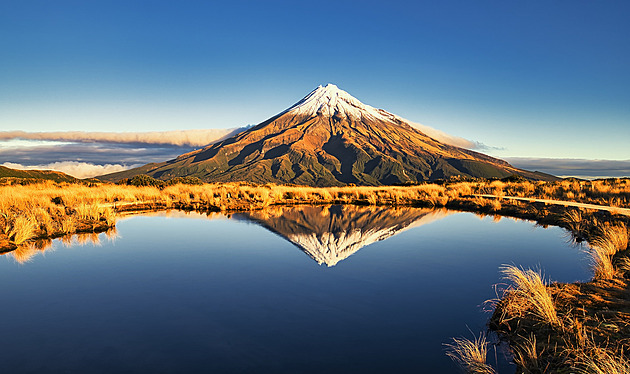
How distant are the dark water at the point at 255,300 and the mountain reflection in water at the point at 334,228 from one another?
0.19 metres

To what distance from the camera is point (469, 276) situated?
9.98 metres

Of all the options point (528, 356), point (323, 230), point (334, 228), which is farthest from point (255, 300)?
point (334, 228)

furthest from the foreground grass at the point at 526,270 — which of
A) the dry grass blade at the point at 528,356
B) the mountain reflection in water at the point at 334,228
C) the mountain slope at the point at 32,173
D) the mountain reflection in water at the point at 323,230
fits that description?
the mountain slope at the point at 32,173

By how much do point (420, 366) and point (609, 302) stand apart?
171 inches

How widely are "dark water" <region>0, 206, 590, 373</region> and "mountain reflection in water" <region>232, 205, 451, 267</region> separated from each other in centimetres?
19

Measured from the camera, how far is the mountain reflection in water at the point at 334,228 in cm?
1359

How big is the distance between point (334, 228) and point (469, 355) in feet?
43.3

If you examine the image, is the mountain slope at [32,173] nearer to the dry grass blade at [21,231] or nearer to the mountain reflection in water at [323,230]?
the mountain reflection in water at [323,230]

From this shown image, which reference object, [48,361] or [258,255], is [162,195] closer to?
[258,255]

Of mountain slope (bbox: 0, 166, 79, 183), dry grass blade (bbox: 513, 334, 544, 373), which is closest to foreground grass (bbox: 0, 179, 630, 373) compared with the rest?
dry grass blade (bbox: 513, 334, 544, 373)

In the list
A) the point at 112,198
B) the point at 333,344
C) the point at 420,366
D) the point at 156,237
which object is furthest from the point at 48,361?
the point at 112,198

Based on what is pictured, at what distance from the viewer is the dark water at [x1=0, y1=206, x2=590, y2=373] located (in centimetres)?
565

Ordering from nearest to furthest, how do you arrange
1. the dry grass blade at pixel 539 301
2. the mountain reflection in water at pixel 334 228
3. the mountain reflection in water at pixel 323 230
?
the dry grass blade at pixel 539 301 → the mountain reflection in water at pixel 323 230 → the mountain reflection in water at pixel 334 228

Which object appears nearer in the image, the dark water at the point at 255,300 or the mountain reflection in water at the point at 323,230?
the dark water at the point at 255,300
